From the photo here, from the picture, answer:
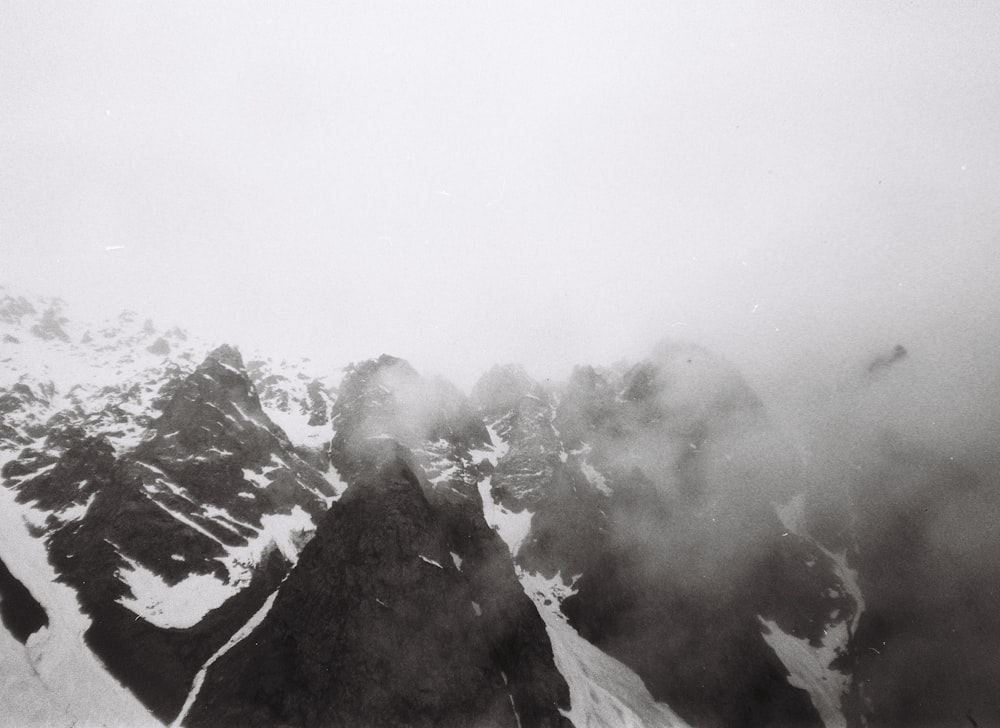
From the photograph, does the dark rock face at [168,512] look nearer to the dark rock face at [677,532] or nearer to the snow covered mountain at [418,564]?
the snow covered mountain at [418,564]

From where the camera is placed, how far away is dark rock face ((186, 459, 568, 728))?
57594mm

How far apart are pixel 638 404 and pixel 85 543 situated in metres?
143

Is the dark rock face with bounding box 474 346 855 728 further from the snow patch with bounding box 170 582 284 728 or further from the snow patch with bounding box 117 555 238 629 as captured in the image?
the snow patch with bounding box 117 555 238 629

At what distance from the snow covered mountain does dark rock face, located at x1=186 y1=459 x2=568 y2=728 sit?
37cm

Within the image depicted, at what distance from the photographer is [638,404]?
488 feet

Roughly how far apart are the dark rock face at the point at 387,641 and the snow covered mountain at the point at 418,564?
37 cm

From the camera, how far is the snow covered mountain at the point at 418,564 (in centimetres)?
6009

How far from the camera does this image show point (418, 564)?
239ft

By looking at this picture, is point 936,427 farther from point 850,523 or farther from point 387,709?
point 387,709

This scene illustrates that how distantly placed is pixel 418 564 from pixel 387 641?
12024mm

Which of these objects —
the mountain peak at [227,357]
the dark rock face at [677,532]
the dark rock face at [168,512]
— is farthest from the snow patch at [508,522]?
the mountain peak at [227,357]

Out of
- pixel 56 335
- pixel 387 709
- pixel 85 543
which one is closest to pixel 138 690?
pixel 85 543

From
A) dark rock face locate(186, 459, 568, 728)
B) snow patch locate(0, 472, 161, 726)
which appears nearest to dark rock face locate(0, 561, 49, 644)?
snow patch locate(0, 472, 161, 726)

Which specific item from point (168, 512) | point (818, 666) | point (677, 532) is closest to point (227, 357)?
point (168, 512)
